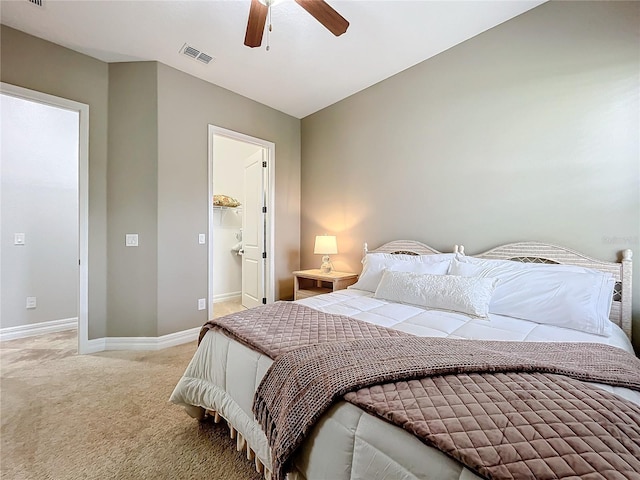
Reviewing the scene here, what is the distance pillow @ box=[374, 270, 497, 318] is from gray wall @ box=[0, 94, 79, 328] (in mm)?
3732

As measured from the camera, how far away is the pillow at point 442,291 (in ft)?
6.26

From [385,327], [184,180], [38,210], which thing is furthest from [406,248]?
[38,210]

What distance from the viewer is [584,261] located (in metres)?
2.02

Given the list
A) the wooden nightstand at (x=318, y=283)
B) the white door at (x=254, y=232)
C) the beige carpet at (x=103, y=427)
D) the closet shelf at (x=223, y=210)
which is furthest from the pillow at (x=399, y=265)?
the closet shelf at (x=223, y=210)

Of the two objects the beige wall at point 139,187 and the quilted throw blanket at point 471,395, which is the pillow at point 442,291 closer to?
the quilted throw blanket at point 471,395

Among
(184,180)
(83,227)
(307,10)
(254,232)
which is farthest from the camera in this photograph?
(254,232)

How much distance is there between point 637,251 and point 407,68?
2.50 meters

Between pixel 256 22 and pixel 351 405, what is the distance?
7.20 feet

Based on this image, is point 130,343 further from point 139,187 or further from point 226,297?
point 226,297

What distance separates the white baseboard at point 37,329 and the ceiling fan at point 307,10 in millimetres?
3869

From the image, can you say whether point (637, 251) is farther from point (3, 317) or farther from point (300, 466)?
point (3, 317)

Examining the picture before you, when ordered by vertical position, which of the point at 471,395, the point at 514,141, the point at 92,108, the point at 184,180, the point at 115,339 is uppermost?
the point at 92,108

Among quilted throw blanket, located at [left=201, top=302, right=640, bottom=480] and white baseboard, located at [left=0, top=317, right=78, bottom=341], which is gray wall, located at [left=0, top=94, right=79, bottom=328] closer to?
white baseboard, located at [left=0, top=317, right=78, bottom=341]

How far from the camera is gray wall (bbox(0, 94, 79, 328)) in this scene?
318 centimetres
